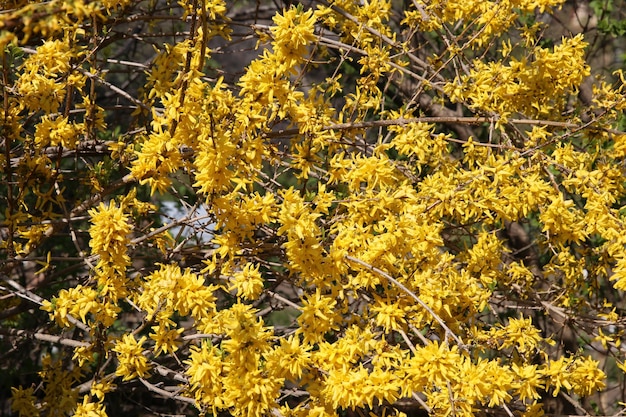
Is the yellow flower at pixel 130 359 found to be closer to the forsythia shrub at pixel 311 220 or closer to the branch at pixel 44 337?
the forsythia shrub at pixel 311 220

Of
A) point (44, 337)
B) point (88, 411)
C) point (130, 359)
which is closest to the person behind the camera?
point (130, 359)

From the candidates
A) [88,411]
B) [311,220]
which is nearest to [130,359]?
[88,411]

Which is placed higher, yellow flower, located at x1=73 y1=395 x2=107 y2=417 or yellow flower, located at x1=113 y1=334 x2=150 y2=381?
yellow flower, located at x1=113 y1=334 x2=150 y2=381

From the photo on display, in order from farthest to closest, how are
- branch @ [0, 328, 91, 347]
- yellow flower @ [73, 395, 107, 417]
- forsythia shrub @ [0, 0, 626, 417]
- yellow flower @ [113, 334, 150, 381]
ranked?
branch @ [0, 328, 91, 347] < yellow flower @ [73, 395, 107, 417] < yellow flower @ [113, 334, 150, 381] < forsythia shrub @ [0, 0, 626, 417]

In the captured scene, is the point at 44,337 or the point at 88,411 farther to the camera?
the point at 44,337

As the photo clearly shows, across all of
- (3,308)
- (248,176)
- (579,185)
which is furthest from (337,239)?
(3,308)

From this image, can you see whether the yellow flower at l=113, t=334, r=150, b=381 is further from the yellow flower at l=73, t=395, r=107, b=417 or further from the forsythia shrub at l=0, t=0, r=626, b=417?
the yellow flower at l=73, t=395, r=107, b=417

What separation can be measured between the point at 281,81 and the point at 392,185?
0.66 m

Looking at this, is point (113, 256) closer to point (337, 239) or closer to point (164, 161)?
point (164, 161)

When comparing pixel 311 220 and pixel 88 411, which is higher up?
pixel 311 220

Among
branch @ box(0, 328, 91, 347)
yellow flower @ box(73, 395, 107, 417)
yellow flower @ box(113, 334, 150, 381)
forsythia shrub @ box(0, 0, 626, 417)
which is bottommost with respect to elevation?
branch @ box(0, 328, 91, 347)

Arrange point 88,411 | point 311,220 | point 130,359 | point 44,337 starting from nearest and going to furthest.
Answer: point 311,220 → point 130,359 → point 88,411 → point 44,337

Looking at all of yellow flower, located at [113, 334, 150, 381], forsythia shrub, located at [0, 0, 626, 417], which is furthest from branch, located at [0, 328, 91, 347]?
Answer: yellow flower, located at [113, 334, 150, 381]

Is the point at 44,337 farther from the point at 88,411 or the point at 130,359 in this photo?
the point at 130,359
